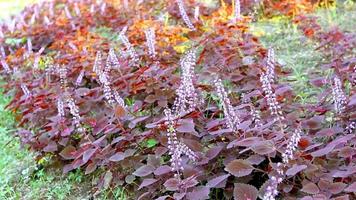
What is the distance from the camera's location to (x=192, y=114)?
2.32m

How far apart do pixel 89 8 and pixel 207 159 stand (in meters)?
3.61

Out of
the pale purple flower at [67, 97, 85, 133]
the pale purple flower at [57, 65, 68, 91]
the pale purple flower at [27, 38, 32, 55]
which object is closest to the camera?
the pale purple flower at [67, 97, 85, 133]

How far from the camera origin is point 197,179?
2100 millimetres

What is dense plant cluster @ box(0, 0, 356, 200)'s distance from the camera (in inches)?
77.3

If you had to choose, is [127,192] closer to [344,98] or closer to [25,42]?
[344,98]

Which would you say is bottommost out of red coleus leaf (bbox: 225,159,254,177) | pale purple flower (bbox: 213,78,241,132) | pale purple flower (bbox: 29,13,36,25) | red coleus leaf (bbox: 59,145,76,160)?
red coleus leaf (bbox: 59,145,76,160)

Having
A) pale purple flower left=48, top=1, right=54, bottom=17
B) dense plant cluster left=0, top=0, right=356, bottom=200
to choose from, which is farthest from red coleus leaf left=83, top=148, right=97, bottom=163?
pale purple flower left=48, top=1, right=54, bottom=17

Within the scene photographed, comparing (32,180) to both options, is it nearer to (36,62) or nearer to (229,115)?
(36,62)

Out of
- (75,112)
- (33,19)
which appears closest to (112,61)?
(75,112)

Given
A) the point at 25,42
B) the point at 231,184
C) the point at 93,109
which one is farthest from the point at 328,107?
the point at 25,42

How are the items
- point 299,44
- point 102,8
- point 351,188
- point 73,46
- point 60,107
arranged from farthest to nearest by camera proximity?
point 102,8 → point 299,44 → point 73,46 → point 60,107 → point 351,188

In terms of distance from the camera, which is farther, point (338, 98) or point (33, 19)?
point (33, 19)

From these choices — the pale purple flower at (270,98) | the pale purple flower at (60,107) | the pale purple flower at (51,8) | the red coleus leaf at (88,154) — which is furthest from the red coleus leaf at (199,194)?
the pale purple flower at (51,8)

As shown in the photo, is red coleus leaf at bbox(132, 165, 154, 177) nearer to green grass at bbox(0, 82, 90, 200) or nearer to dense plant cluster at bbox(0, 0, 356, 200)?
dense plant cluster at bbox(0, 0, 356, 200)
